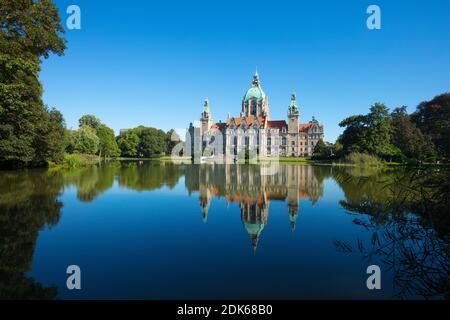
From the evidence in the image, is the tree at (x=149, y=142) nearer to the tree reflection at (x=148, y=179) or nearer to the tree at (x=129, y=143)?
the tree at (x=129, y=143)

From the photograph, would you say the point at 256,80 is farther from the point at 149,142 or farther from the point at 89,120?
the point at 89,120

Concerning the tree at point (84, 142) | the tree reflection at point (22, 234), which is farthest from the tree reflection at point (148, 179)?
the tree at point (84, 142)

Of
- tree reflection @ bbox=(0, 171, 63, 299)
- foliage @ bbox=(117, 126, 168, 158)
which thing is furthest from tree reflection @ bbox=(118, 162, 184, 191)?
foliage @ bbox=(117, 126, 168, 158)

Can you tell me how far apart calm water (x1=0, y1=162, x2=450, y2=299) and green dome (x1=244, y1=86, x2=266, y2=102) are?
9238 cm

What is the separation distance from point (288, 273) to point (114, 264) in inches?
120

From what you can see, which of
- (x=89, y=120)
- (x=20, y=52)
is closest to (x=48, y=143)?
(x=20, y=52)

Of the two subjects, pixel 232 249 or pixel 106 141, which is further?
pixel 106 141

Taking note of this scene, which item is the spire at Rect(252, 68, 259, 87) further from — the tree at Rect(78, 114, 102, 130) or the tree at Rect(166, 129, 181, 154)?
the tree at Rect(78, 114, 102, 130)

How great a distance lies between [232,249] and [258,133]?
89735mm

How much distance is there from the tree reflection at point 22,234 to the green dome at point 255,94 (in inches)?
3613

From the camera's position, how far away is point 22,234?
20.9ft

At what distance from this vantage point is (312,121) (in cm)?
9531
